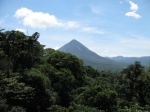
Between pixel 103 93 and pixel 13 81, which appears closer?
pixel 13 81

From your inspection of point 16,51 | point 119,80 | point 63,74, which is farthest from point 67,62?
point 16,51

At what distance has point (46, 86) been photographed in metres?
17.4

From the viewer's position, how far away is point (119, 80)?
24.4 meters

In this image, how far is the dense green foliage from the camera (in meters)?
14.1

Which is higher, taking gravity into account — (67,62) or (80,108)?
(67,62)

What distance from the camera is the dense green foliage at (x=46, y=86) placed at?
14102 millimetres

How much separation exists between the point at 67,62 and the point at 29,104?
32.2 feet

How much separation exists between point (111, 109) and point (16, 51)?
30.5 ft

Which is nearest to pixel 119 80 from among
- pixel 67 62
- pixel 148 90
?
pixel 148 90

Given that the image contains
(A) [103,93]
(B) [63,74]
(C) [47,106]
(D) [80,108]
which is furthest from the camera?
(B) [63,74]

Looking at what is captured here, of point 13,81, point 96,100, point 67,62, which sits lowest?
point 96,100

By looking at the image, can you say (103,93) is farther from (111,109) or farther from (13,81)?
(13,81)

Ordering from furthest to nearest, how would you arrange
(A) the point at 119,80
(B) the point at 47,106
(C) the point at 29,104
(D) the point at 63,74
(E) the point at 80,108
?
(A) the point at 119,80
(D) the point at 63,74
(B) the point at 47,106
(C) the point at 29,104
(E) the point at 80,108

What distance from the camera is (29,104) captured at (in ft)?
52.9
